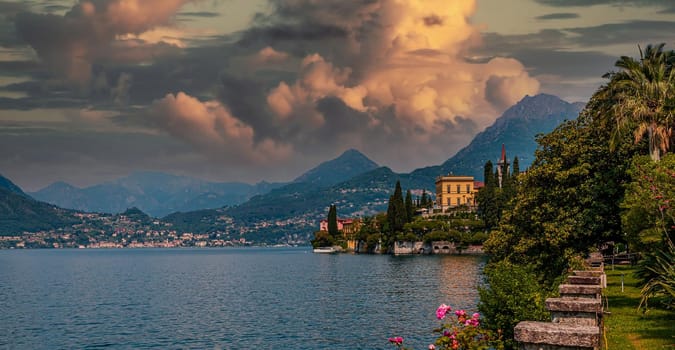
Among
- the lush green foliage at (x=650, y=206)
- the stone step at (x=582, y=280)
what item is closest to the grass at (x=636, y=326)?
the stone step at (x=582, y=280)

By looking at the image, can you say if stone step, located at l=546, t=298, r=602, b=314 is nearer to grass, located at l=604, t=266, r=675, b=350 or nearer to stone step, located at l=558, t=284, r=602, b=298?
stone step, located at l=558, t=284, r=602, b=298

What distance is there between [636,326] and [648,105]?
641 inches

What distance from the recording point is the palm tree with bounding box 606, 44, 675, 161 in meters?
33.4

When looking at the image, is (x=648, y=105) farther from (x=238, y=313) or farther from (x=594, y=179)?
(x=238, y=313)

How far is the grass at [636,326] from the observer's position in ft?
61.8

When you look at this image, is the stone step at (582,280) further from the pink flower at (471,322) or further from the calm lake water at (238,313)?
the calm lake water at (238,313)

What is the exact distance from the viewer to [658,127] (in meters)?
33.8

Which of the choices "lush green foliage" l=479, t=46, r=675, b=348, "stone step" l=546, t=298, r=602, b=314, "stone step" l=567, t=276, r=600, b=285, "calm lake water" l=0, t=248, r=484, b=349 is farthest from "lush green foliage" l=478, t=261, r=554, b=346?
"calm lake water" l=0, t=248, r=484, b=349

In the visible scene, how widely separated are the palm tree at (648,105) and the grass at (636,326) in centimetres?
892

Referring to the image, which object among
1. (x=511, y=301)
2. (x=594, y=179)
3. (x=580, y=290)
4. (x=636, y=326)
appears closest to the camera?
(x=580, y=290)

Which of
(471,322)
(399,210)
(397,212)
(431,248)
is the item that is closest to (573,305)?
(471,322)

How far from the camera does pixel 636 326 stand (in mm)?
21984

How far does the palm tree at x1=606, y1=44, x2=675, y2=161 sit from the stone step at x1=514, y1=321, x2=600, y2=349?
90.9 ft

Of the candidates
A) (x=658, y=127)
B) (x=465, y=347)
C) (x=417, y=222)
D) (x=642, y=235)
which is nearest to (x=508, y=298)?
(x=642, y=235)
